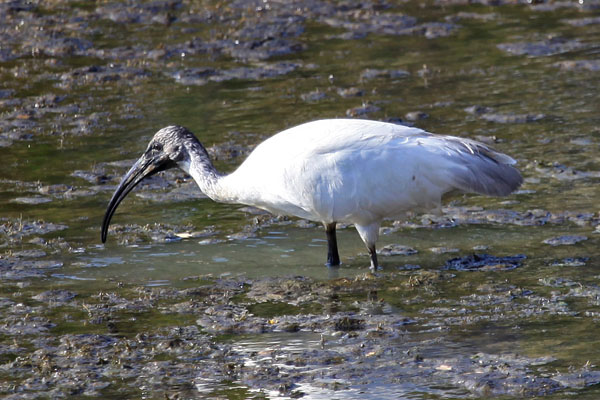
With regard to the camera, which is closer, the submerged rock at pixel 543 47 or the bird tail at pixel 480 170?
the bird tail at pixel 480 170

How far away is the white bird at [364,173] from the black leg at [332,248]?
5 centimetres

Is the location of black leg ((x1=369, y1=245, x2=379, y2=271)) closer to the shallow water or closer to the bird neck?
the shallow water

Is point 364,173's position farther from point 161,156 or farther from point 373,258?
point 161,156

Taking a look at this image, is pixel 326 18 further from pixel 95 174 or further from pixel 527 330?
pixel 527 330

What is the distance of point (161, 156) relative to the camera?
716 cm

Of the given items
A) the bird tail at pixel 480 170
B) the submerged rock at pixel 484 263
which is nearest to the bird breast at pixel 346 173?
the bird tail at pixel 480 170

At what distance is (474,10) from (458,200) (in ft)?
22.1

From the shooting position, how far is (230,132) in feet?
31.7

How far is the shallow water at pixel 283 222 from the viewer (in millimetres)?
4965

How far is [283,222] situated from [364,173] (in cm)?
152

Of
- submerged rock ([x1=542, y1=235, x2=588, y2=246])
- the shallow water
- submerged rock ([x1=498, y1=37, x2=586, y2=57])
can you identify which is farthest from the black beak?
submerged rock ([x1=498, y1=37, x2=586, y2=57])

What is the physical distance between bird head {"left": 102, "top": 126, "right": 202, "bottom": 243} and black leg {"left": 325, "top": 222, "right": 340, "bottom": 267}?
107cm

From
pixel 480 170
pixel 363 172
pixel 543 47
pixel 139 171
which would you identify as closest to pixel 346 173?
pixel 363 172

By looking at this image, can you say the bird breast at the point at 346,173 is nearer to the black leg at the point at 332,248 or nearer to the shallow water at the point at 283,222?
the black leg at the point at 332,248
